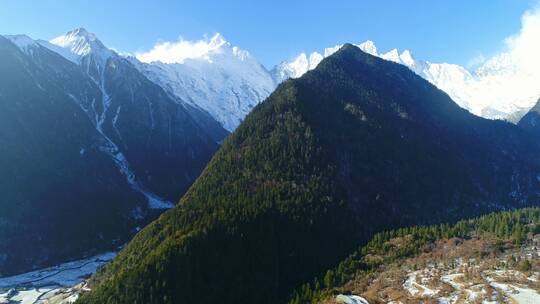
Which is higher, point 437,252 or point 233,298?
point 437,252

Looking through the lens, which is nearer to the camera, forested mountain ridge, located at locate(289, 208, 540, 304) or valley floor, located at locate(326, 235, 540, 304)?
A: valley floor, located at locate(326, 235, 540, 304)

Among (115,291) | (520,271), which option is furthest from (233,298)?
(520,271)

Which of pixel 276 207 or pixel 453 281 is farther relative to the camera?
pixel 276 207

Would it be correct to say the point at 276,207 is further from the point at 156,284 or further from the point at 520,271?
the point at 520,271

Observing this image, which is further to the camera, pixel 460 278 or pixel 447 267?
pixel 447 267

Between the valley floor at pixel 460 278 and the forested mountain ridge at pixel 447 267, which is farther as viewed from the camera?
the forested mountain ridge at pixel 447 267

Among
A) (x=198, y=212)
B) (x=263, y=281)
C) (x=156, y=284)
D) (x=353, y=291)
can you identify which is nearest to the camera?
(x=353, y=291)

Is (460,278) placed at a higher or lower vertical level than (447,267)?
lower

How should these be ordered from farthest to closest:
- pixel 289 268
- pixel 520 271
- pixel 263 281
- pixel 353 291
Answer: pixel 289 268 → pixel 263 281 → pixel 353 291 → pixel 520 271

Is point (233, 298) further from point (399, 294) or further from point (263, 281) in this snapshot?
point (399, 294)

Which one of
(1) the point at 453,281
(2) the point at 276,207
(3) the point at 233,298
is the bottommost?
(3) the point at 233,298
